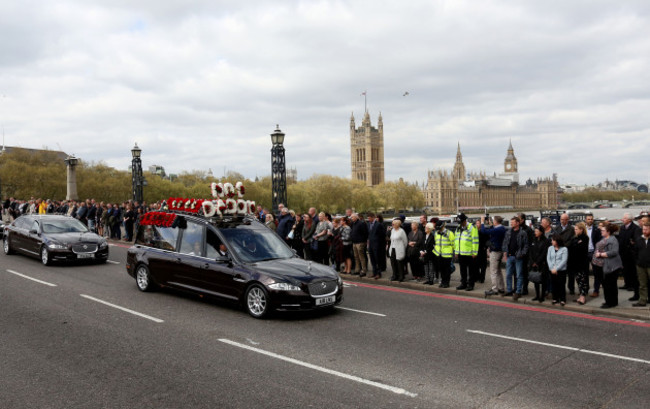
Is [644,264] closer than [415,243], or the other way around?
[644,264]

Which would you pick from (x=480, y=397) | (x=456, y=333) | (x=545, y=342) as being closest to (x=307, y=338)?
(x=456, y=333)

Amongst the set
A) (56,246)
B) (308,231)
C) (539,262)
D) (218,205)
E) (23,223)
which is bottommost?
(539,262)

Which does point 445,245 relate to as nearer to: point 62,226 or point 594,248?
point 594,248


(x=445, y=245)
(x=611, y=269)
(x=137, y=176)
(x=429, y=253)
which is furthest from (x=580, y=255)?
(x=137, y=176)

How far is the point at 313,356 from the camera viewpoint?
705 cm

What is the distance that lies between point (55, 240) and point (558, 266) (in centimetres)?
1442

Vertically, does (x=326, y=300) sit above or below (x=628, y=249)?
below

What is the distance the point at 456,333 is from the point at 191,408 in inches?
188

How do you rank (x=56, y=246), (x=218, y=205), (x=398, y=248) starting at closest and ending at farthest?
(x=218, y=205) → (x=398, y=248) → (x=56, y=246)

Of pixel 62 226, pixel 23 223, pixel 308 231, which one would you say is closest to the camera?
pixel 308 231

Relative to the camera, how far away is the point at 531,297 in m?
11.5

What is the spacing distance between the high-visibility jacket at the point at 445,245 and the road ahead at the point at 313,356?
6.33ft

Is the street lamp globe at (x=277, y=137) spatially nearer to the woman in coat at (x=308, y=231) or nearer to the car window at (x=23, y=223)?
the woman in coat at (x=308, y=231)

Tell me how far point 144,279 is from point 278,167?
1063 cm
